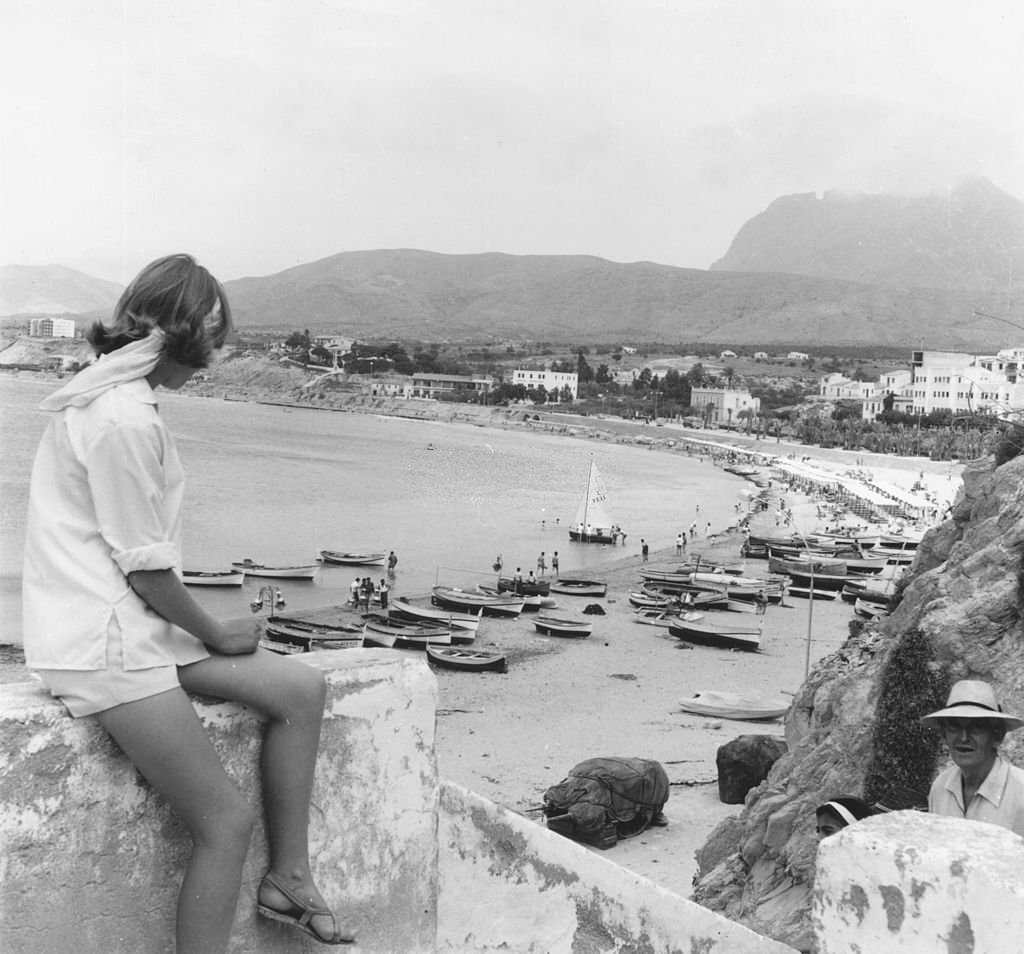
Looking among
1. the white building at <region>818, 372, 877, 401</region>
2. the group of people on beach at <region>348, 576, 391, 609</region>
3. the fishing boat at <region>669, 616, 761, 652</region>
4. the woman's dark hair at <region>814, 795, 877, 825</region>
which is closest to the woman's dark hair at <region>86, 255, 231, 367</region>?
the woman's dark hair at <region>814, 795, 877, 825</region>

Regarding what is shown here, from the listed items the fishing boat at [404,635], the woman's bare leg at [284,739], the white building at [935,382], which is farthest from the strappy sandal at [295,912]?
the white building at [935,382]

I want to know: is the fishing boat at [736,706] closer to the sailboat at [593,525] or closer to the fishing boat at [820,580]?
the fishing boat at [820,580]

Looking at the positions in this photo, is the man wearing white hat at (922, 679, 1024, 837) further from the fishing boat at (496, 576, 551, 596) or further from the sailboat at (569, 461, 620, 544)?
the sailboat at (569, 461, 620, 544)

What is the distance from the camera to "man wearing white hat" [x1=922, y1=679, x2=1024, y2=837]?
3.57m

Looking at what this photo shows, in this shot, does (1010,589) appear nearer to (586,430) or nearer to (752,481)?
(752,481)

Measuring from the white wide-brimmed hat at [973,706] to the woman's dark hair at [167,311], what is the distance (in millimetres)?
2572

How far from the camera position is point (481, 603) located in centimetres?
3481

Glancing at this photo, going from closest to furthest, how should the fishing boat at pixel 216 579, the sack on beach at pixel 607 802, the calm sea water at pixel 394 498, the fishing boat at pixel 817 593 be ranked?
the sack on beach at pixel 607 802 → the fishing boat at pixel 216 579 → the fishing boat at pixel 817 593 → the calm sea water at pixel 394 498

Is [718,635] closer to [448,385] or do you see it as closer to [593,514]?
[593,514]

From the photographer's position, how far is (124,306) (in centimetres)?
254

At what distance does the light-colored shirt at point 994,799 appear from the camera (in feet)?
11.7

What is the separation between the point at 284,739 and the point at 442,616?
96.0 feet

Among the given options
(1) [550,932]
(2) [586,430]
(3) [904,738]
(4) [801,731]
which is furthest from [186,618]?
(2) [586,430]

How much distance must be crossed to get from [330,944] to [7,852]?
0.76 metres
